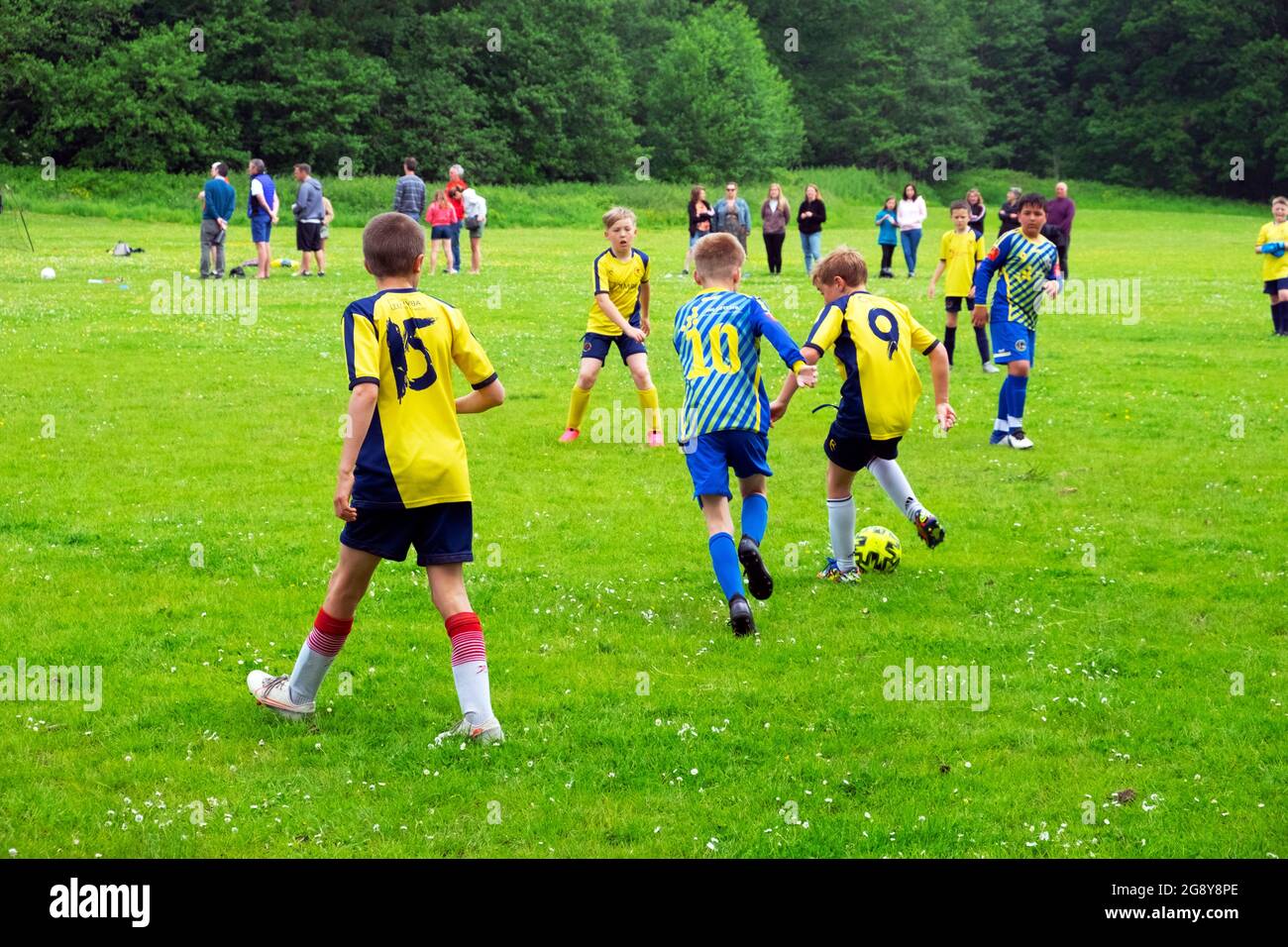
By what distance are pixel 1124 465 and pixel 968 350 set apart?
758cm

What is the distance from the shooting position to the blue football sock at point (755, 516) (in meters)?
8.21

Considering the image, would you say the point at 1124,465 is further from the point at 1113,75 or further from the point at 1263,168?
the point at 1113,75

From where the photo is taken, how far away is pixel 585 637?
25.4ft

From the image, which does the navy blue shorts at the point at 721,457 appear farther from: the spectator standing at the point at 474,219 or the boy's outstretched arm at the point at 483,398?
the spectator standing at the point at 474,219

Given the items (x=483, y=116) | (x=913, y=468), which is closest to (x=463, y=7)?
(x=483, y=116)

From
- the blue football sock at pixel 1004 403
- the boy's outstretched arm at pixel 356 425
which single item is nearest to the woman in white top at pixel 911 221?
the blue football sock at pixel 1004 403

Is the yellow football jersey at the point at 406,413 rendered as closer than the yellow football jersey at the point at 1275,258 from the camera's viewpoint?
Yes

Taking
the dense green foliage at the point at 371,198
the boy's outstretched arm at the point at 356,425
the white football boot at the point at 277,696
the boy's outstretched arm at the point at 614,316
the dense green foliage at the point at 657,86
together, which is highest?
the dense green foliage at the point at 657,86

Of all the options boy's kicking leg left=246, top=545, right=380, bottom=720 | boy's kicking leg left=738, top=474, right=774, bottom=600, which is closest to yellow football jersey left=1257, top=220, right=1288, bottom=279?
boy's kicking leg left=738, top=474, right=774, bottom=600

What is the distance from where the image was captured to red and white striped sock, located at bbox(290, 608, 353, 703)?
20.5ft

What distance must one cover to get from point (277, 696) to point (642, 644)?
206 centimetres

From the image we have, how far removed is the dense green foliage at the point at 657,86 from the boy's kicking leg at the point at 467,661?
51.7m

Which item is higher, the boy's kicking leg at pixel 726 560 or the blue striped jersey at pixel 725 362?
the blue striped jersey at pixel 725 362

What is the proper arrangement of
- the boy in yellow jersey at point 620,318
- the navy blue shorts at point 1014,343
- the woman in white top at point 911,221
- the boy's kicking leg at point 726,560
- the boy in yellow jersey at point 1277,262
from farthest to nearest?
the woman in white top at point 911,221
the boy in yellow jersey at point 1277,262
the navy blue shorts at point 1014,343
the boy in yellow jersey at point 620,318
the boy's kicking leg at point 726,560
